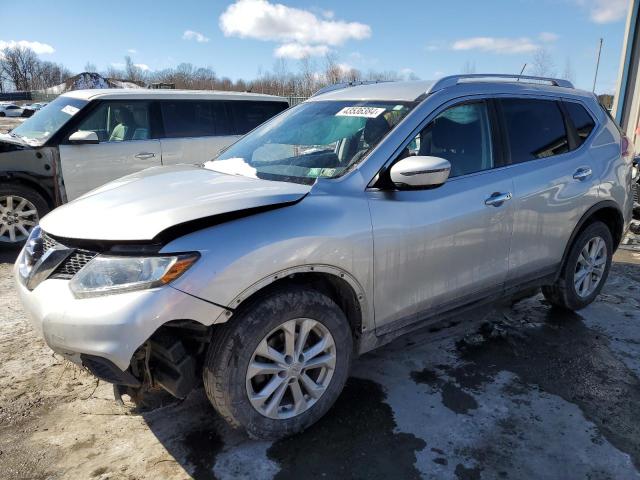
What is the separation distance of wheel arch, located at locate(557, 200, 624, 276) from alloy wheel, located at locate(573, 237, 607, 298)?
0.18 metres

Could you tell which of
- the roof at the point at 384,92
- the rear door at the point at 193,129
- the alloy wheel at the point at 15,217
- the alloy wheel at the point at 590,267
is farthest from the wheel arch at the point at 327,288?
the alloy wheel at the point at 15,217

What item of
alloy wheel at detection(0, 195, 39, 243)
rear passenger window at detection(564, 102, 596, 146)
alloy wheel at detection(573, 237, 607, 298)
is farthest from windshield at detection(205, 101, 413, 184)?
alloy wheel at detection(0, 195, 39, 243)

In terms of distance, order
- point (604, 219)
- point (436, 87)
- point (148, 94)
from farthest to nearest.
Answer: point (148, 94) → point (604, 219) → point (436, 87)

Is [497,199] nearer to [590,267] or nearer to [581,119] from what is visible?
[581,119]

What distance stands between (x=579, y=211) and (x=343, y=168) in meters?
2.14

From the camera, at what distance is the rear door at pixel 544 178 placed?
339 centimetres

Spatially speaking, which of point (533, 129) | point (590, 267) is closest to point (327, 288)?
point (533, 129)

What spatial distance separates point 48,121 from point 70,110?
1.18ft

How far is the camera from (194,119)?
707 centimetres

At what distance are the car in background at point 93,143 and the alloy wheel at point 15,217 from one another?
0.01 meters

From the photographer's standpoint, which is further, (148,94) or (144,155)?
(148,94)

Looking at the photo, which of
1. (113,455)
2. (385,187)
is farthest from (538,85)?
(113,455)

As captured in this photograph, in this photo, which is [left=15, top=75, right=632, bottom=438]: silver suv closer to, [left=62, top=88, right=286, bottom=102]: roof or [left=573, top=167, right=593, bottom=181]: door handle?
[left=573, top=167, right=593, bottom=181]: door handle

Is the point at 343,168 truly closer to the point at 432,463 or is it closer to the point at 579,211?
the point at 432,463
